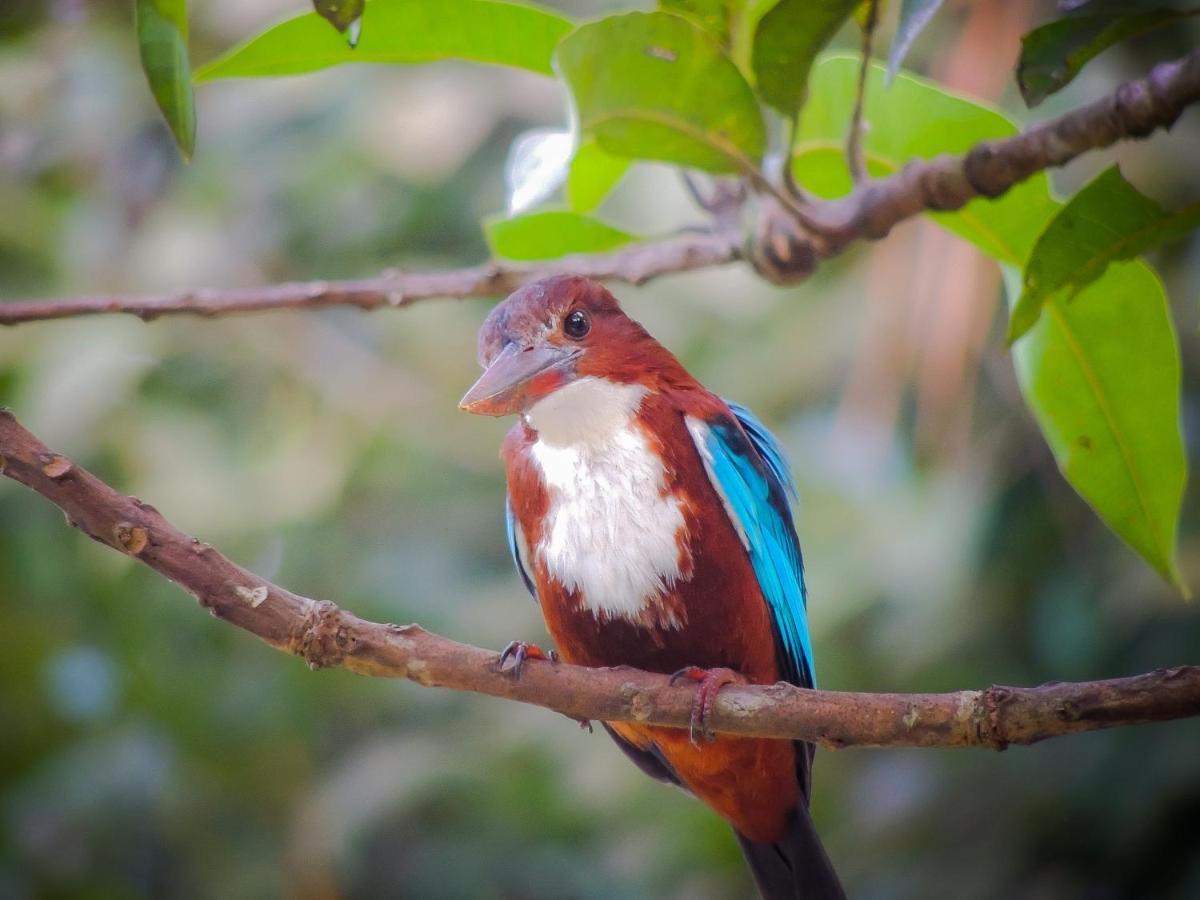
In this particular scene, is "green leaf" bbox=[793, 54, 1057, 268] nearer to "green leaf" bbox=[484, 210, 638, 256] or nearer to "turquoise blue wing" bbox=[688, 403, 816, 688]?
"green leaf" bbox=[484, 210, 638, 256]

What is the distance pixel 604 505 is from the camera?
210cm

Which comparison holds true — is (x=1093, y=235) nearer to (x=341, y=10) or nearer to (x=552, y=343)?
(x=552, y=343)

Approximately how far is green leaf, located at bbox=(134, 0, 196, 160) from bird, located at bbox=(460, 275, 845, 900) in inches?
22.5

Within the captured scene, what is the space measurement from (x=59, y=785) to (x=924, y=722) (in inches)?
136

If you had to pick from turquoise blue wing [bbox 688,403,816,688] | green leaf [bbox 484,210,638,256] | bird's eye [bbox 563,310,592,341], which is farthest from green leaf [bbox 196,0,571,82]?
turquoise blue wing [bbox 688,403,816,688]

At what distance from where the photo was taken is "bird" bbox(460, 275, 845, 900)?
6.88ft

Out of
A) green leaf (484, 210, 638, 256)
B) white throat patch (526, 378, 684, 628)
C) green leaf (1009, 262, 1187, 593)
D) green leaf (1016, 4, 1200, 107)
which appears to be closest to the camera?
green leaf (1016, 4, 1200, 107)

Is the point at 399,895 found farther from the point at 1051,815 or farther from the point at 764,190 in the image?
the point at 764,190

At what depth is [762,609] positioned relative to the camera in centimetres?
221

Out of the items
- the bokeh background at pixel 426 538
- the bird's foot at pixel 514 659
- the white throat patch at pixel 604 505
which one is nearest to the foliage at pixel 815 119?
the white throat patch at pixel 604 505

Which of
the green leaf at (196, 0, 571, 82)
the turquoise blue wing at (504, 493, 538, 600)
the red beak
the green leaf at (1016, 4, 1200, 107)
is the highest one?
the green leaf at (1016, 4, 1200, 107)

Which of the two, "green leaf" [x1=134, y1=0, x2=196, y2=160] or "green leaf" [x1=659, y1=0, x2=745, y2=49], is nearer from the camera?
"green leaf" [x1=134, y1=0, x2=196, y2=160]

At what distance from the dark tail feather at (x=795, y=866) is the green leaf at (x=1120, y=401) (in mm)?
802

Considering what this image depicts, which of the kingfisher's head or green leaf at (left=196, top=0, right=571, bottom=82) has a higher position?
green leaf at (left=196, top=0, right=571, bottom=82)
